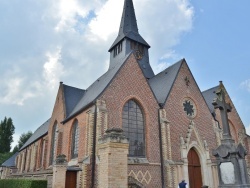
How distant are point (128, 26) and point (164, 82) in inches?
448

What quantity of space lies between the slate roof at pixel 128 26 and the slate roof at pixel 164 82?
700 centimetres

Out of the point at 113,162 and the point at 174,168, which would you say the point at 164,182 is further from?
the point at 113,162

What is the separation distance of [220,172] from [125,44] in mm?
17707

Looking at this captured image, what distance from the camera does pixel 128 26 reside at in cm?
2702

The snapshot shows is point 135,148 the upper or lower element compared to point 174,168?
upper

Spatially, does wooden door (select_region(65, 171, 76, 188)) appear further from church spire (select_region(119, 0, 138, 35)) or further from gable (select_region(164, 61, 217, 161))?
church spire (select_region(119, 0, 138, 35))

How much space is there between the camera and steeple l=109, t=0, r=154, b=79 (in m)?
24.3

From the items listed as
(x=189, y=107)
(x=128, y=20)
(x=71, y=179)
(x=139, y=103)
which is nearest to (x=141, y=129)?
(x=139, y=103)

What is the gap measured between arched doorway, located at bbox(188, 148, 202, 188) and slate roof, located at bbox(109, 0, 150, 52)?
13.7 metres

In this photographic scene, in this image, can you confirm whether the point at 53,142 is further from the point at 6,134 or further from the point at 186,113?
the point at 6,134

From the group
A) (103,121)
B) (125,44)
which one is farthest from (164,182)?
(125,44)

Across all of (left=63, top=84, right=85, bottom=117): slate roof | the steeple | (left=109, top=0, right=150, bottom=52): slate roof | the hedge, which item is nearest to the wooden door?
the hedge

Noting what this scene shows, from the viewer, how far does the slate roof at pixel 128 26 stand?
25.3 metres

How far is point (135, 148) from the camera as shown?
44.8 feet
